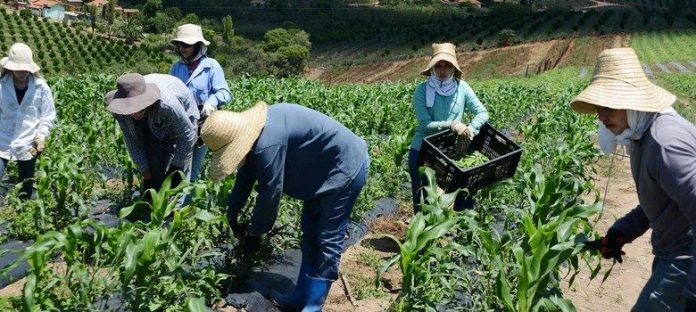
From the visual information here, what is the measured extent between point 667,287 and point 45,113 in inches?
174

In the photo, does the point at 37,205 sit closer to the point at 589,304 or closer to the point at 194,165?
the point at 194,165

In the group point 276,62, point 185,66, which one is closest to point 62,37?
point 276,62

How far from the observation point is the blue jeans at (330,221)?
11.1 feet

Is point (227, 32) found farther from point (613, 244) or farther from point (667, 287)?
point (667, 287)

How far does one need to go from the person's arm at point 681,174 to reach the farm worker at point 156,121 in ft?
8.88

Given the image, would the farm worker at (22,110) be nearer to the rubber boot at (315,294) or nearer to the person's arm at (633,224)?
the rubber boot at (315,294)

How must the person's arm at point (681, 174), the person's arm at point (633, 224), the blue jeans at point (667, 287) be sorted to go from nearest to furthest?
the person's arm at point (681, 174) < the blue jeans at point (667, 287) < the person's arm at point (633, 224)

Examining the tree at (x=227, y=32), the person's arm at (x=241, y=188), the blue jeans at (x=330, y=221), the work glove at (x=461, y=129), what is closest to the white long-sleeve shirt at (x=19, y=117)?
the person's arm at (x=241, y=188)

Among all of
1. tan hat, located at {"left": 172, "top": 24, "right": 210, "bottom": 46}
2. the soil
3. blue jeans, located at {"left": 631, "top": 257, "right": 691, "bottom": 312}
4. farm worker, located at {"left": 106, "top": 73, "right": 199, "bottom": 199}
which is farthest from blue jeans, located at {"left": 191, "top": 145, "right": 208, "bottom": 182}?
blue jeans, located at {"left": 631, "top": 257, "right": 691, "bottom": 312}

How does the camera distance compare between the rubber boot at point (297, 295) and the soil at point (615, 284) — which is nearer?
the rubber boot at point (297, 295)

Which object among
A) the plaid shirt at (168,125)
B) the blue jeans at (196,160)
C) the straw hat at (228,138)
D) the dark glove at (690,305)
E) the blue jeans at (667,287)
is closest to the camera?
the dark glove at (690,305)

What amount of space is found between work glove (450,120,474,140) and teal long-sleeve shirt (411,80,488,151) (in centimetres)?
6

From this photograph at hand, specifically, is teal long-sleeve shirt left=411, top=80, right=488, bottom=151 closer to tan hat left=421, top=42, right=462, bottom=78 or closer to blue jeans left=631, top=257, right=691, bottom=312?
tan hat left=421, top=42, right=462, bottom=78

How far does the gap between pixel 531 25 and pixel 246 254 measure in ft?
189
